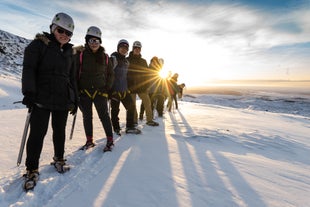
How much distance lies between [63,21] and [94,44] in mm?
1183

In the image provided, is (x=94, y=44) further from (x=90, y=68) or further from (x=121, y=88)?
(x=121, y=88)

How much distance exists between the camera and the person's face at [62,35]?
120 inches

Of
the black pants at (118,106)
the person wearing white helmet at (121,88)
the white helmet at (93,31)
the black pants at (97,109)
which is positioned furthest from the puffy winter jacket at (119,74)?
the white helmet at (93,31)

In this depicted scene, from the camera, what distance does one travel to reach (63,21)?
118 inches

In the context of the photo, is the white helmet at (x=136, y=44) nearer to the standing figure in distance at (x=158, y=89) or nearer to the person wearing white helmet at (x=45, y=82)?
the standing figure in distance at (x=158, y=89)

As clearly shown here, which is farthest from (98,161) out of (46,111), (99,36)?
(99,36)

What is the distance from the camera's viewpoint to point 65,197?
8.36 ft

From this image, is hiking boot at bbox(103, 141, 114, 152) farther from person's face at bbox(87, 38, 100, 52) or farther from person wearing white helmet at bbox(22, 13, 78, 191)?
person's face at bbox(87, 38, 100, 52)

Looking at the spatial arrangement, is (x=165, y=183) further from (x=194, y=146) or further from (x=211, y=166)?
(x=194, y=146)

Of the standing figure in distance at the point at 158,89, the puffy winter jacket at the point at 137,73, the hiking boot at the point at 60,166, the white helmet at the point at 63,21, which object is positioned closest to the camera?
the white helmet at the point at 63,21

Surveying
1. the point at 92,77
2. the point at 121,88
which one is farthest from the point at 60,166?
the point at 121,88

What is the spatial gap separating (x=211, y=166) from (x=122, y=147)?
184cm

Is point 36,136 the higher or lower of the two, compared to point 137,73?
lower

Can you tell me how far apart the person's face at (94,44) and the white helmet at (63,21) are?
3.50 ft
